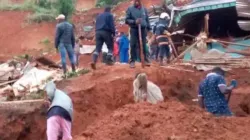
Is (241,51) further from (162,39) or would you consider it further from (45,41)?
(45,41)

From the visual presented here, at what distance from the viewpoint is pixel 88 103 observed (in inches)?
521

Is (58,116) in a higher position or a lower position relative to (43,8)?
lower

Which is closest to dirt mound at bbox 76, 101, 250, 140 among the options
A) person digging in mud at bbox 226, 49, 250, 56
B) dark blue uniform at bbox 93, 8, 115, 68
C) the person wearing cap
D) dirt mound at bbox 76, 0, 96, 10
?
dark blue uniform at bbox 93, 8, 115, 68

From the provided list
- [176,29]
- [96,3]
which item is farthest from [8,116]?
[96,3]

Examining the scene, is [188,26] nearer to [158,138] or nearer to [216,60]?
[216,60]

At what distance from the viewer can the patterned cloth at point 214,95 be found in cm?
962

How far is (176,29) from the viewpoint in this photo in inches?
789

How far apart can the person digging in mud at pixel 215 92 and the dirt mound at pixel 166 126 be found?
1.37 meters

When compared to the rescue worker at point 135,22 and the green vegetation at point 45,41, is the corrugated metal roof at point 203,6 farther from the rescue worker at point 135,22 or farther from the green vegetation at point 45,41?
the green vegetation at point 45,41

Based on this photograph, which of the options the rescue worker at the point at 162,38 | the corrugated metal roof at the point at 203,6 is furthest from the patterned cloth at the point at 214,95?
the corrugated metal roof at the point at 203,6

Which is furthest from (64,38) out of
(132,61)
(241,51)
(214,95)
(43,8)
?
(43,8)

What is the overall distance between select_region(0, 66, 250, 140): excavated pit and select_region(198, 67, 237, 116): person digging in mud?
3164 mm

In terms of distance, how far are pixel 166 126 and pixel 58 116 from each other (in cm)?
168

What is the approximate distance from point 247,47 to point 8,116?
6.45m
